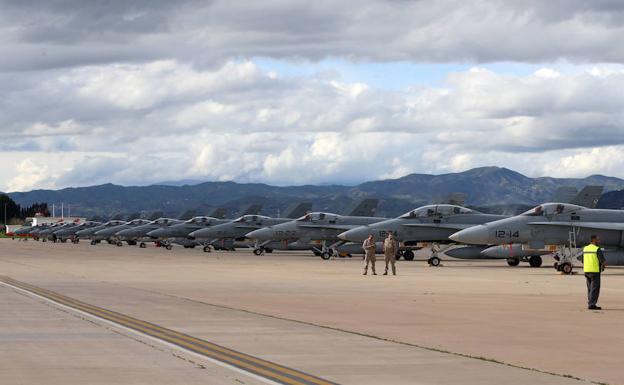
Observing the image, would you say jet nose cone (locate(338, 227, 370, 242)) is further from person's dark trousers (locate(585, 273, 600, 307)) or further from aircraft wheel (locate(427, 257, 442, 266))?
person's dark trousers (locate(585, 273, 600, 307))

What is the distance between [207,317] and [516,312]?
614cm

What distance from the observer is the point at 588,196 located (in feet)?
160

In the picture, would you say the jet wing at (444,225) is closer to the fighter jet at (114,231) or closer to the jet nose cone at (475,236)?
the jet nose cone at (475,236)

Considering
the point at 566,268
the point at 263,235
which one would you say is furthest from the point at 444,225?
the point at 263,235

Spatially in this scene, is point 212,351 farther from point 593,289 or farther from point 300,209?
point 300,209

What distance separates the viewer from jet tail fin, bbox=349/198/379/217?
6906cm

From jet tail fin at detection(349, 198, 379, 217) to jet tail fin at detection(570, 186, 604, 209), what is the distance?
21.6m

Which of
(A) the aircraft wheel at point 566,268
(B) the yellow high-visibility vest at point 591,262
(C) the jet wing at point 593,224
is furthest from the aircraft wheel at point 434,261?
(B) the yellow high-visibility vest at point 591,262

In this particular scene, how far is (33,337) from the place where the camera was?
16109 mm

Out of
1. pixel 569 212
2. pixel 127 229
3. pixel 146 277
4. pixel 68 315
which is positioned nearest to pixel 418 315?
pixel 68 315

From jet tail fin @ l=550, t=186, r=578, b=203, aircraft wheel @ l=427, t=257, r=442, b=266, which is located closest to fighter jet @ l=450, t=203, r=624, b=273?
aircraft wheel @ l=427, t=257, r=442, b=266

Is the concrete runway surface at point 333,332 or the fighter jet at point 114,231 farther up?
the fighter jet at point 114,231

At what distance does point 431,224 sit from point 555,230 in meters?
10.7

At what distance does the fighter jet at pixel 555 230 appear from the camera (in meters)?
42.5
